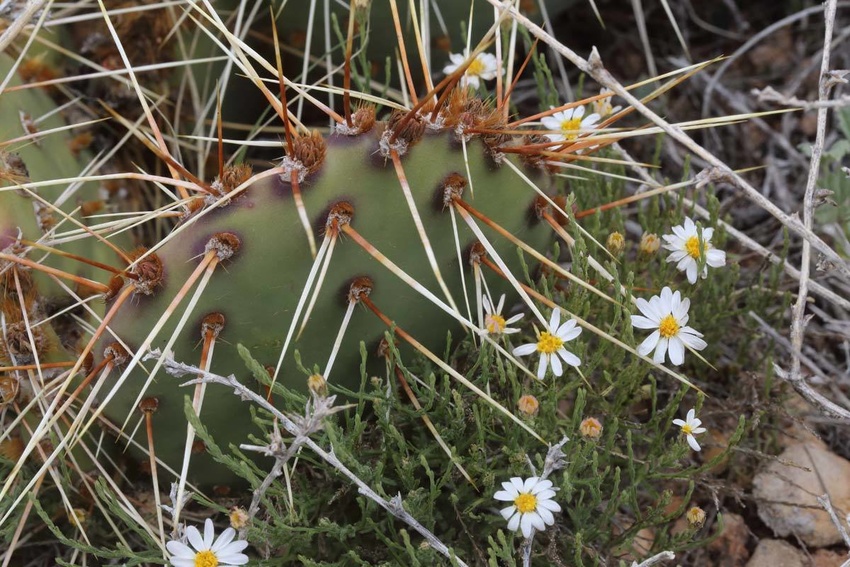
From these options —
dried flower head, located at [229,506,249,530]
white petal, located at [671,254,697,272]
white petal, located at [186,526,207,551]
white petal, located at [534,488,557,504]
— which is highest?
white petal, located at [671,254,697,272]

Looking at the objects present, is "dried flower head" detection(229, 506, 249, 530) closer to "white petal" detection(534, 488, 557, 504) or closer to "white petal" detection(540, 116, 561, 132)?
"white petal" detection(534, 488, 557, 504)

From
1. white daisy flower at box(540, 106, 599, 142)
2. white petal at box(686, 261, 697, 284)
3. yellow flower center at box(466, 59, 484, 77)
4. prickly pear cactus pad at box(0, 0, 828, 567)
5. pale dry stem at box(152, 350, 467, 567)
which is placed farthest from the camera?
yellow flower center at box(466, 59, 484, 77)

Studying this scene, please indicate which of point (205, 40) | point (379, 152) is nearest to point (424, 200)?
point (379, 152)

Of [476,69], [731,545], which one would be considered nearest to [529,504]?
[731,545]

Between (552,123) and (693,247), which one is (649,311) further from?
(552,123)

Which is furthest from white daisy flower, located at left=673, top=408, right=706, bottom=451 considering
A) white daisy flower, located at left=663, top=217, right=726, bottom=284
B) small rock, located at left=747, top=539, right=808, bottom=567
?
small rock, located at left=747, top=539, right=808, bottom=567

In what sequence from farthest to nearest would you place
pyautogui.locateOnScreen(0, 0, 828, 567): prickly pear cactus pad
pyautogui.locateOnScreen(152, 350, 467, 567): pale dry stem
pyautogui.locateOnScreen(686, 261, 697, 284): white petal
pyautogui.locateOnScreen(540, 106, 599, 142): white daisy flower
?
1. pyautogui.locateOnScreen(540, 106, 599, 142): white daisy flower
2. pyautogui.locateOnScreen(686, 261, 697, 284): white petal
3. pyautogui.locateOnScreen(0, 0, 828, 567): prickly pear cactus pad
4. pyautogui.locateOnScreen(152, 350, 467, 567): pale dry stem
